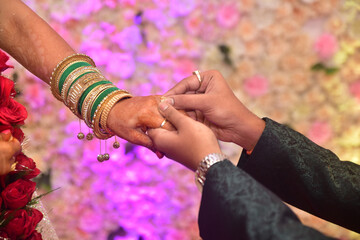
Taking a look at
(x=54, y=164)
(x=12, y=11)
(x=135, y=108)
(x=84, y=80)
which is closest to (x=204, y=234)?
(x=135, y=108)

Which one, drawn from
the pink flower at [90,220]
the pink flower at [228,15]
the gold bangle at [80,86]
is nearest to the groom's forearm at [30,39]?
the gold bangle at [80,86]

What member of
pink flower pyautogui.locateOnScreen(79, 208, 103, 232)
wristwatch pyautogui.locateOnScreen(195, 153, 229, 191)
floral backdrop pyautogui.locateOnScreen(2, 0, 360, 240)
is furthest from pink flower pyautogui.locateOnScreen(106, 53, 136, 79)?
wristwatch pyautogui.locateOnScreen(195, 153, 229, 191)

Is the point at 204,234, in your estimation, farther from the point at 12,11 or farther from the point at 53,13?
the point at 53,13

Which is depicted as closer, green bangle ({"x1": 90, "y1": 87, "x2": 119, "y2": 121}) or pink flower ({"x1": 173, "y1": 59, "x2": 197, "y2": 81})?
green bangle ({"x1": 90, "y1": 87, "x2": 119, "y2": 121})

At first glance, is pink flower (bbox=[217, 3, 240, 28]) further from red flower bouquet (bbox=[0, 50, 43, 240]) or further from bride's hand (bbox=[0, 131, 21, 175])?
bride's hand (bbox=[0, 131, 21, 175])

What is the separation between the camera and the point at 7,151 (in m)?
1.05

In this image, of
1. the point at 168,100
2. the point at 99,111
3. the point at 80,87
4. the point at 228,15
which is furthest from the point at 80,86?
the point at 228,15

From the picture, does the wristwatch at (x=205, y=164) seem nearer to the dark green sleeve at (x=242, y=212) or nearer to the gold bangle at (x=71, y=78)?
the dark green sleeve at (x=242, y=212)

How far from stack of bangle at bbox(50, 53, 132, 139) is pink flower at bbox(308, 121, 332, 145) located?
2132mm

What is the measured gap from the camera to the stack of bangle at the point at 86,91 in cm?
148

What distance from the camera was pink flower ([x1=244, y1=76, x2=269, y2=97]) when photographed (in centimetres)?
315

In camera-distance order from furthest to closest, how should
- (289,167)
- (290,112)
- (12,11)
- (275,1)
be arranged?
(290,112), (275,1), (12,11), (289,167)

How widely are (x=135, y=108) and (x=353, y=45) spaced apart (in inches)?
89.5

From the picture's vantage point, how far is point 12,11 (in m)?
1.58
